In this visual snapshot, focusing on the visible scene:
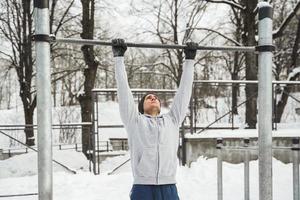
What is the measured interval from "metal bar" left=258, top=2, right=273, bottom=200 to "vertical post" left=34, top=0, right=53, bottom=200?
147cm

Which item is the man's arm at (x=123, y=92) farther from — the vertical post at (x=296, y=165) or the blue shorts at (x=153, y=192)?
the vertical post at (x=296, y=165)

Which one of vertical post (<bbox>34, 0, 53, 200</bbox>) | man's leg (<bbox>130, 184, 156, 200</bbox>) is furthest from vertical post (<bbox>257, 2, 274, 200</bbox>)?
vertical post (<bbox>34, 0, 53, 200</bbox>)

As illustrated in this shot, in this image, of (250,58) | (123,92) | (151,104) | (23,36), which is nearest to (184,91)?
(151,104)

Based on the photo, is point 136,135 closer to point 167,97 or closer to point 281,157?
point 281,157

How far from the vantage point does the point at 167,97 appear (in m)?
8.72

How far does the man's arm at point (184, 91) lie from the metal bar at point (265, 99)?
1.68 feet

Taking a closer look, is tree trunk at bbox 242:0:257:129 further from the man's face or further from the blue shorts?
the blue shorts

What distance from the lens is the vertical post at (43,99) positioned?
274 centimetres

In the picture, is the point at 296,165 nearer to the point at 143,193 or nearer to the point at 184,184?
the point at 143,193

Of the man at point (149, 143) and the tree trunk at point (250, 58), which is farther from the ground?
the tree trunk at point (250, 58)

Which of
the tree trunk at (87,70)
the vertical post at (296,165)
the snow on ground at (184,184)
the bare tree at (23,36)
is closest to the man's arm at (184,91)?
the vertical post at (296,165)

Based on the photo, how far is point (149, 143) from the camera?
277cm

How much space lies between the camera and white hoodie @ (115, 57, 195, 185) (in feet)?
9.05

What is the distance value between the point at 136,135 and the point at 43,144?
581mm
